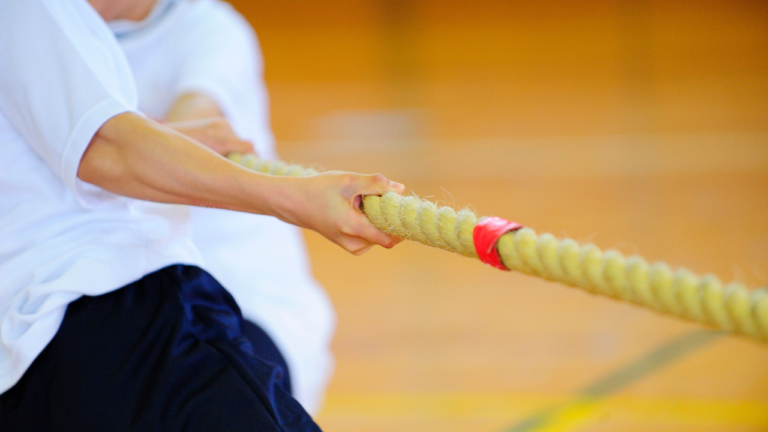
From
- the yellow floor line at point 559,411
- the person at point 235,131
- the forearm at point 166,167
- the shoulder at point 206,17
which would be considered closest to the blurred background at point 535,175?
the yellow floor line at point 559,411

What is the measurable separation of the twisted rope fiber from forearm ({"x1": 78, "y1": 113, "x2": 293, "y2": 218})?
0.34 feet

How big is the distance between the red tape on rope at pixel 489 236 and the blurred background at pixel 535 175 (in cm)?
3

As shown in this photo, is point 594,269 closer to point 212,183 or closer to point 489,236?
Answer: point 489,236

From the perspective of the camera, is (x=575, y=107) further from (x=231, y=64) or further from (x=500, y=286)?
(x=231, y=64)

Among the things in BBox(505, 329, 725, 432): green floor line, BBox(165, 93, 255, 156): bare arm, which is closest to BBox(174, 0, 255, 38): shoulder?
BBox(165, 93, 255, 156): bare arm

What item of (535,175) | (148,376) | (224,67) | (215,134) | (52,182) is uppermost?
(535,175)

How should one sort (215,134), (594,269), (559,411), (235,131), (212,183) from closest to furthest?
(594,269)
(212,183)
(215,134)
(235,131)
(559,411)

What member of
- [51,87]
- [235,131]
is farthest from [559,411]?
[51,87]

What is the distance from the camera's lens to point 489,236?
1.46 feet

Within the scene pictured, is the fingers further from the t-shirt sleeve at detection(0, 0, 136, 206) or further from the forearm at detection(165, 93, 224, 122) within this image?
the forearm at detection(165, 93, 224, 122)

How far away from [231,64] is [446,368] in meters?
0.83

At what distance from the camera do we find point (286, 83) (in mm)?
3662

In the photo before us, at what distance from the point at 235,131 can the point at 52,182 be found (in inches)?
11.4

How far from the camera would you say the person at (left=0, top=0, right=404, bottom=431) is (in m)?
0.52
